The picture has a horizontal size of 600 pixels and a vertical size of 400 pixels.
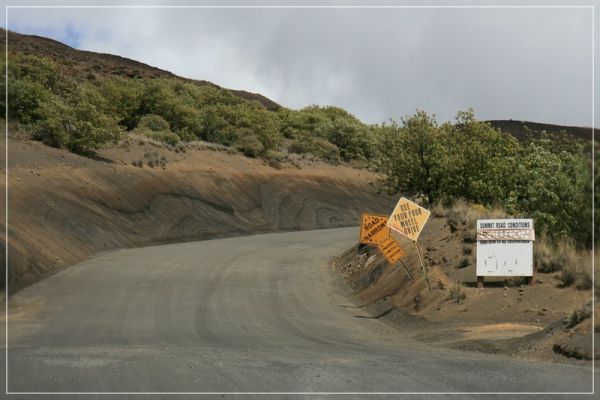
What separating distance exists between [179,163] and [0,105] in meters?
39.5

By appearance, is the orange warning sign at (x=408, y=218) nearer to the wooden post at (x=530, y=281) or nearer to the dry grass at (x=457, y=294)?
the dry grass at (x=457, y=294)

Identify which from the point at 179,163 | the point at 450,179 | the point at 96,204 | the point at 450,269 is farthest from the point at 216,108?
the point at 450,269

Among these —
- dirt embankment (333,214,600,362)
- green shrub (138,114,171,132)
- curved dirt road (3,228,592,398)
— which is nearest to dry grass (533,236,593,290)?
dirt embankment (333,214,600,362)

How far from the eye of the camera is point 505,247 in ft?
59.3

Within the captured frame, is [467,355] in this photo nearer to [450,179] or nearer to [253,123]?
[450,179]

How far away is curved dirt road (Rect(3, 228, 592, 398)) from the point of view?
9812mm

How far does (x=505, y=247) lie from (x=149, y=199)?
2643cm

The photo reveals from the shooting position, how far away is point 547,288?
664 inches

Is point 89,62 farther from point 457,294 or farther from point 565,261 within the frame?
point 565,261

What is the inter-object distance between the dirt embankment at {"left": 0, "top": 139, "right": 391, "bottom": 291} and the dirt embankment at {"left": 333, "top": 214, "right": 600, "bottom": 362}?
10.6 meters

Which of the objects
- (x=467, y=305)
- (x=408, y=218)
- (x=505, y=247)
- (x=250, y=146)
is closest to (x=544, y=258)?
(x=505, y=247)

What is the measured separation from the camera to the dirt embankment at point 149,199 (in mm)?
27203

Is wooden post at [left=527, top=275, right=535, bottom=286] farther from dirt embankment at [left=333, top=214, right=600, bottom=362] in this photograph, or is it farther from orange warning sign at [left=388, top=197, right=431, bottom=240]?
orange warning sign at [left=388, top=197, right=431, bottom=240]

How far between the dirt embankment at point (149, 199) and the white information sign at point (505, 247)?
40.7ft
